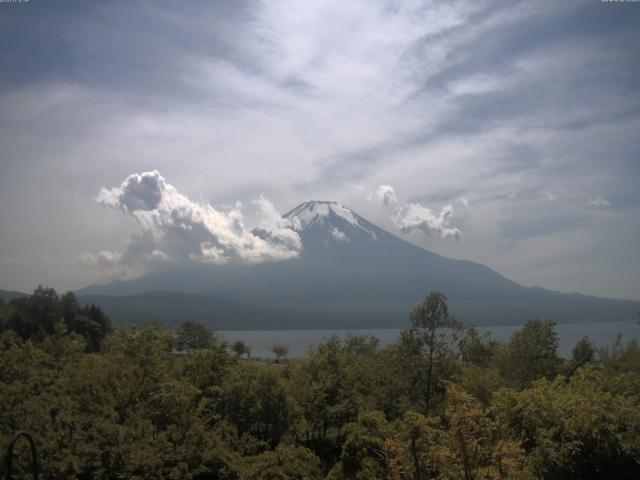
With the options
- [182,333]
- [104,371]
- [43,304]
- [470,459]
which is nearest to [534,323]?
[470,459]

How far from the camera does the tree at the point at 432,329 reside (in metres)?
27.5

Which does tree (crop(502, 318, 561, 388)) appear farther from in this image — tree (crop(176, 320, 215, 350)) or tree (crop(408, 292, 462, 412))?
tree (crop(176, 320, 215, 350))

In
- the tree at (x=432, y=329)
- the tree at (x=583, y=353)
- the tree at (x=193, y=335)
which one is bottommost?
the tree at (x=193, y=335)

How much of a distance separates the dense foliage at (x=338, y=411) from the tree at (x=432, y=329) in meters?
0.09

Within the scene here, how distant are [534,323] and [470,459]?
64.9 feet

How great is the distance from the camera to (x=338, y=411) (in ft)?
85.8

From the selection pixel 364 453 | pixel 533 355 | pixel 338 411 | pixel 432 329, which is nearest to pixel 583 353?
pixel 533 355

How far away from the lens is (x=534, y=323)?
104 feet

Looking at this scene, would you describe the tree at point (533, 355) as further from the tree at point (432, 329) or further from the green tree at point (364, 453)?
the green tree at point (364, 453)

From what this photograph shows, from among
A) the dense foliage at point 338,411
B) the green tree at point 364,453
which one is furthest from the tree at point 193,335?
the green tree at point 364,453

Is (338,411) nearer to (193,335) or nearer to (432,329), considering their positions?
(432,329)

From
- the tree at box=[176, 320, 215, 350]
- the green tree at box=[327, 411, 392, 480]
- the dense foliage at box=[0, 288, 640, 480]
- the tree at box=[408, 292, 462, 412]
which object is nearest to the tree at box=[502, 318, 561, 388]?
the dense foliage at box=[0, 288, 640, 480]

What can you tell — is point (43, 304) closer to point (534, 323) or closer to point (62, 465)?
point (62, 465)

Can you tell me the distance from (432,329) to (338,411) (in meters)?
6.62
